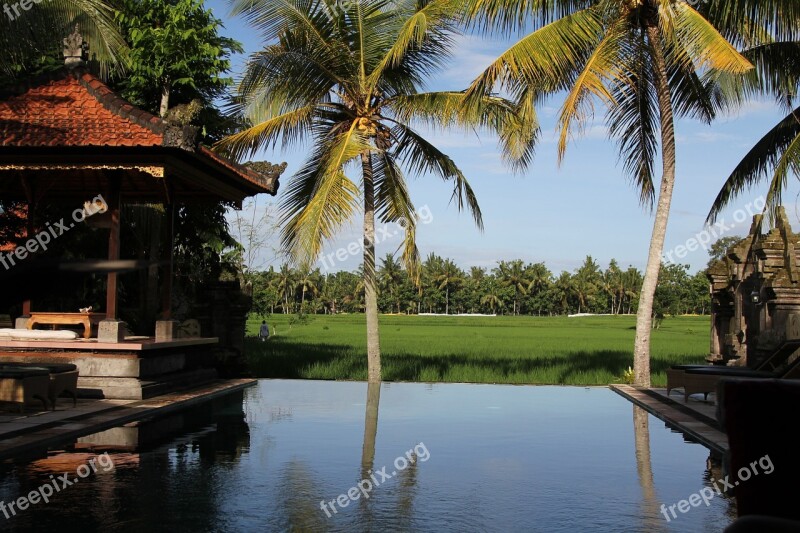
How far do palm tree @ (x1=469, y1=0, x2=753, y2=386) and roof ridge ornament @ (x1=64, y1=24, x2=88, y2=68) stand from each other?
650 centimetres

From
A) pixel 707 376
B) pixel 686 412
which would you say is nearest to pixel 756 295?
pixel 707 376

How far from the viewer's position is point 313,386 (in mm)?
15773

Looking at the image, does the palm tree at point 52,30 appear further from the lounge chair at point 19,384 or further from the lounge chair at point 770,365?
the lounge chair at point 770,365

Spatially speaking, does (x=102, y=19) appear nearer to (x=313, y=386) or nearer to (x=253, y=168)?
(x=253, y=168)

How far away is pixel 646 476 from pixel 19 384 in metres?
6.87

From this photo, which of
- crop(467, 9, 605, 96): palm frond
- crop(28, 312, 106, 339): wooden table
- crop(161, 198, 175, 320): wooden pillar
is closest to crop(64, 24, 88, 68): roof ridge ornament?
crop(161, 198, 175, 320): wooden pillar

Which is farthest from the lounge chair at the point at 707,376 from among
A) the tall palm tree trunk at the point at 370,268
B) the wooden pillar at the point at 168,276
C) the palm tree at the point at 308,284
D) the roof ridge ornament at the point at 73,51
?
the palm tree at the point at 308,284

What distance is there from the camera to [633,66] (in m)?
15.1

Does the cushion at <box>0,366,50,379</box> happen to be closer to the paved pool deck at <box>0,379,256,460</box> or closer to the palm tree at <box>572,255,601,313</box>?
the paved pool deck at <box>0,379,256,460</box>

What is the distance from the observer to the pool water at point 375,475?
536 cm

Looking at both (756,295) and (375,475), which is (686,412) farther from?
(375,475)

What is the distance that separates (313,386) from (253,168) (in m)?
4.36

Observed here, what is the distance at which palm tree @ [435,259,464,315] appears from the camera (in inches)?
4048

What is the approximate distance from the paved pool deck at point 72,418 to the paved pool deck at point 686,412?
21.6ft
